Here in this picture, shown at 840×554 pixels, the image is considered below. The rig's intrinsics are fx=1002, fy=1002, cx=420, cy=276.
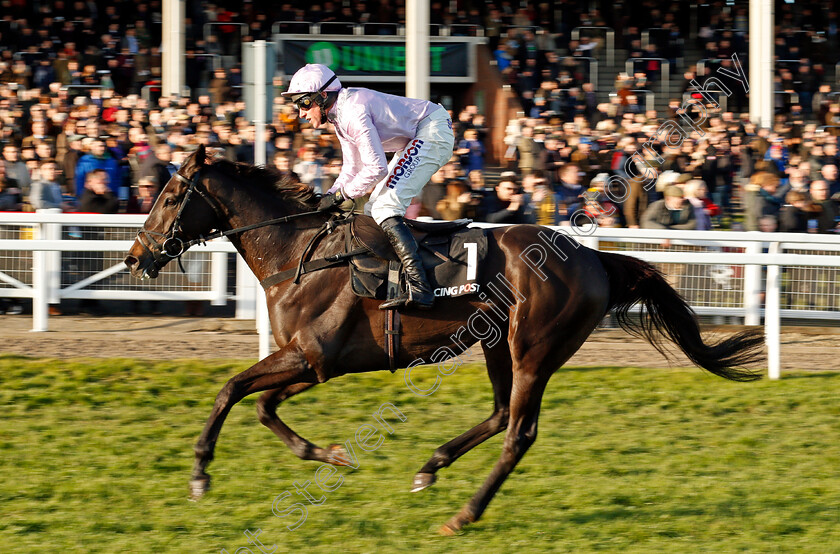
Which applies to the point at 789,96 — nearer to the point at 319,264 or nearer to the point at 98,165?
the point at 98,165

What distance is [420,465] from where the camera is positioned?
5.15 meters

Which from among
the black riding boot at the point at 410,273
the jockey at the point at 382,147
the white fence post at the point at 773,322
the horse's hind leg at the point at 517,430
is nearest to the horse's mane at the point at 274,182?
the jockey at the point at 382,147

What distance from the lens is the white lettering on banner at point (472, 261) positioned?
4688mm

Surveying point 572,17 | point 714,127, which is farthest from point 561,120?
point 572,17

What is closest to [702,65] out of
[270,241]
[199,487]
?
[270,241]

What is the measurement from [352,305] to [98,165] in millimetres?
5177

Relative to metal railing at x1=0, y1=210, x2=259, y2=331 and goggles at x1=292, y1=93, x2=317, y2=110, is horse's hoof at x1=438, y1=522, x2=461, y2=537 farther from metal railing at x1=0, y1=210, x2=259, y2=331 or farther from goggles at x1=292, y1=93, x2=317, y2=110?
metal railing at x1=0, y1=210, x2=259, y2=331

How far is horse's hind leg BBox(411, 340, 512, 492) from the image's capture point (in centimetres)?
478

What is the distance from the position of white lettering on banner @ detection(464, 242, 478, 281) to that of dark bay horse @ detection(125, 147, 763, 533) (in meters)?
0.06

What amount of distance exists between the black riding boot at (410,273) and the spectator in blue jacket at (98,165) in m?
5.10

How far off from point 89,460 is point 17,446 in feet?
1.63

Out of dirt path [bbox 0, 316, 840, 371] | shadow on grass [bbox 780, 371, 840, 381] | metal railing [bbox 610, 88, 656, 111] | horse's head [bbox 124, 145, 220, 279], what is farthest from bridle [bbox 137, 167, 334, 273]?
metal railing [bbox 610, 88, 656, 111]

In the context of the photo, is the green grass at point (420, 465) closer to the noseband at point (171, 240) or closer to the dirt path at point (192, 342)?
the dirt path at point (192, 342)

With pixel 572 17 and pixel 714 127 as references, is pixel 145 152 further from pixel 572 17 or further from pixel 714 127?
pixel 572 17
